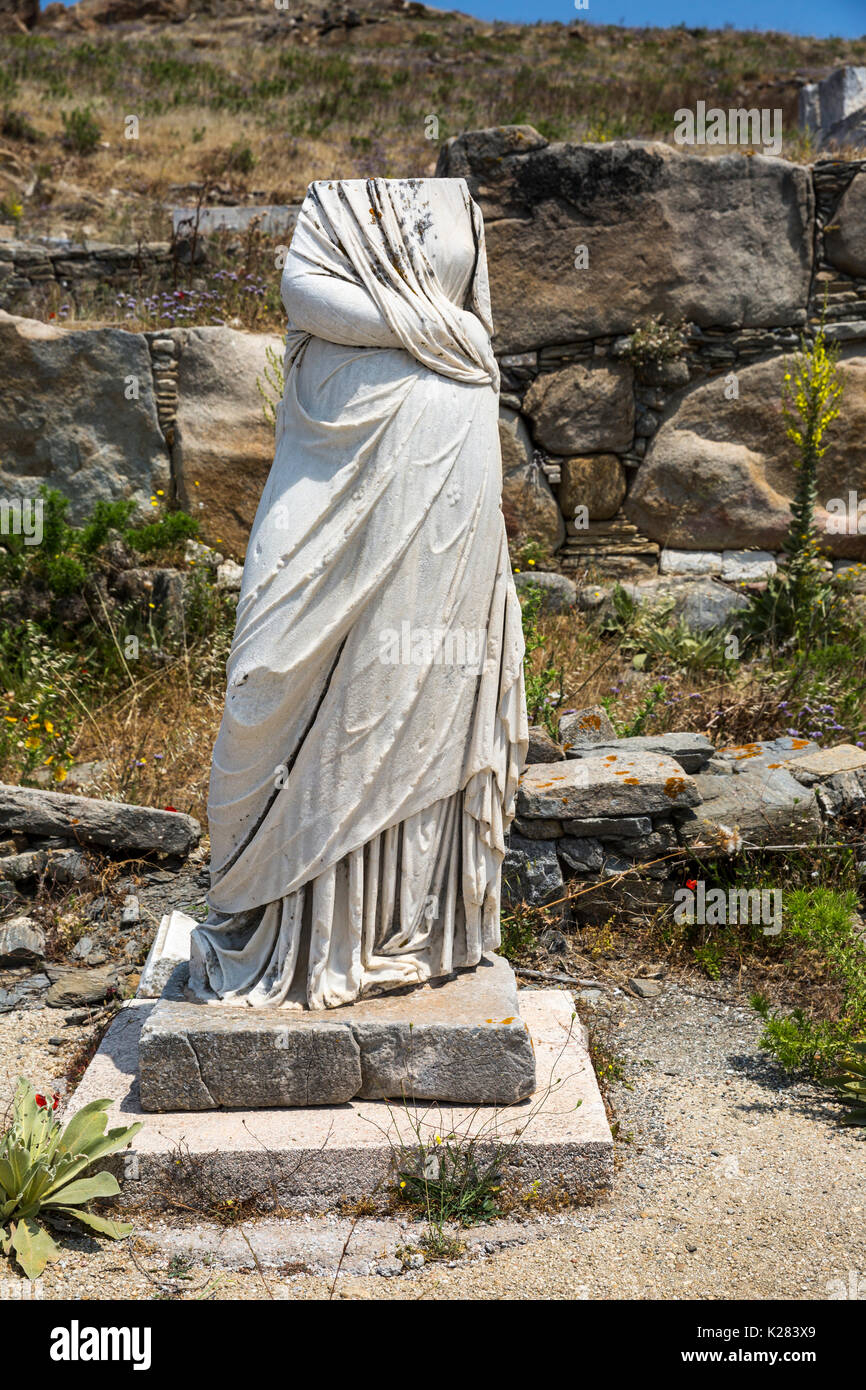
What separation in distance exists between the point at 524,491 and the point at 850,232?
300cm

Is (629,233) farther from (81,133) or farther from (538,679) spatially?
(81,133)

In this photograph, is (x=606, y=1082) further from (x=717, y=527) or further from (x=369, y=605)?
(x=717, y=527)

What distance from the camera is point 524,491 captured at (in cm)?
883

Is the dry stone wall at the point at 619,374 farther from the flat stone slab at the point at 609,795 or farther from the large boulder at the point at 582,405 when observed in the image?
the flat stone slab at the point at 609,795

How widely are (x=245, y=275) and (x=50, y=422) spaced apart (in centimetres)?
238

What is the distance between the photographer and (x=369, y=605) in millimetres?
3252

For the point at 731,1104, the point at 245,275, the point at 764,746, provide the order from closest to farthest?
the point at 731,1104
the point at 764,746
the point at 245,275

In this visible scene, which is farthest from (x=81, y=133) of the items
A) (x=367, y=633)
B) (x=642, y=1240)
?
(x=642, y=1240)

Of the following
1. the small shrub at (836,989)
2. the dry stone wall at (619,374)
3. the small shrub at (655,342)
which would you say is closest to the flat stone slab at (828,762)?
the small shrub at (836,989)

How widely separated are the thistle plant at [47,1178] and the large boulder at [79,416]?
228 inches

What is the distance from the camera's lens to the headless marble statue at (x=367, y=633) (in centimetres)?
322

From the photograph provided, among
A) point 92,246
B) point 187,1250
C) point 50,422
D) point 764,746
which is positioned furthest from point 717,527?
point 187,1250

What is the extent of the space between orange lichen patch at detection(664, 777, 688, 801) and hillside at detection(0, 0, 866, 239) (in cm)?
433

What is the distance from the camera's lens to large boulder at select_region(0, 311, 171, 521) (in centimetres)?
812
